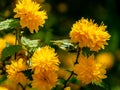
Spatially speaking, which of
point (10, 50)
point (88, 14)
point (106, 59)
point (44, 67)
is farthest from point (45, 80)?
point (88, 14)

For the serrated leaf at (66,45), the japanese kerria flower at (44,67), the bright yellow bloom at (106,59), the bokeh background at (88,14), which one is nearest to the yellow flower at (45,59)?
the japanese kerria flower at (44,67)

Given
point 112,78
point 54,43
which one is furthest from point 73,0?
point 54,43

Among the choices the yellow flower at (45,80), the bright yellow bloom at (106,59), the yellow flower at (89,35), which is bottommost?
the bright yellow bloom at (106,59)

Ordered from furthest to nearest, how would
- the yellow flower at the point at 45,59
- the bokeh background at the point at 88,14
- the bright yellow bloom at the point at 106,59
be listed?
1. the bokeh background at the point at 88,14
2. the bright yellow bloom at the point at 106,59
3. the yellow flower at the point at 45,59

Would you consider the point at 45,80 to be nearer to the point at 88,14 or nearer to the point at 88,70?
the point at 88,70

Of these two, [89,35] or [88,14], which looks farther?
[88,14]

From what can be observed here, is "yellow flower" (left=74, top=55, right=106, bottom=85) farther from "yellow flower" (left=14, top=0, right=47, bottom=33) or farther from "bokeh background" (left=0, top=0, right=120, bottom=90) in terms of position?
"bokeh background" (left=0, top=0, right=120, bottom=90)

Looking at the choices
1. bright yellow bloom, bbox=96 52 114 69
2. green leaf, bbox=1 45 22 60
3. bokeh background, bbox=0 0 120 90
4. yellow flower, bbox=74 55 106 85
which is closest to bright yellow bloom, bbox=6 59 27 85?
green leaf, bbox=1 45 22 60

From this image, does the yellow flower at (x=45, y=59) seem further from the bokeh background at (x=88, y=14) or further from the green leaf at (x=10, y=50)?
the bokeh background at (x=88, y=14)
